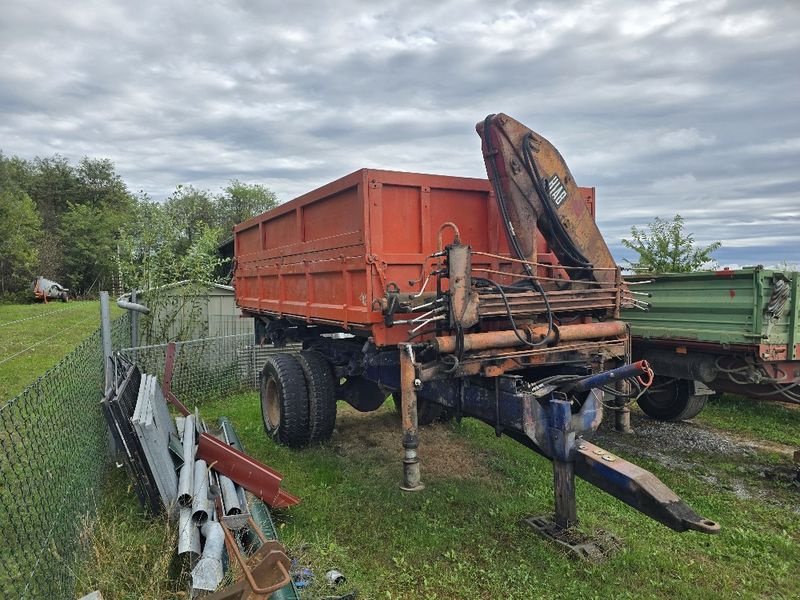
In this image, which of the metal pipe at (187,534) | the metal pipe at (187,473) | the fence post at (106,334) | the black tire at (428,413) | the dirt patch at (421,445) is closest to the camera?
the metal pipe at (187,534)

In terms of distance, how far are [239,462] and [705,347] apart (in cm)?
466

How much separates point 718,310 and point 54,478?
5.76 metres

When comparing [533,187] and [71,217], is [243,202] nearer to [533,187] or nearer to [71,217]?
[71,217]

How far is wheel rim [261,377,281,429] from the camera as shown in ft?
21.3

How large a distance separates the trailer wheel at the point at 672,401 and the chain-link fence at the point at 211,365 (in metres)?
4.90

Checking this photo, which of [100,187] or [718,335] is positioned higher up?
[100,187]

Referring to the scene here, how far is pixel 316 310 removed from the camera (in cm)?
542

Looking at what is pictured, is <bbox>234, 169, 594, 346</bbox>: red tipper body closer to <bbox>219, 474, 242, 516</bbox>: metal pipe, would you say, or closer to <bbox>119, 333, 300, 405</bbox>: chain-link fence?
<bbox>219, 474, 242, 516</bbox>: metal pipe

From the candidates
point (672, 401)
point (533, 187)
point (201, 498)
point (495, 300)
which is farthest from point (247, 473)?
point (672, 401)

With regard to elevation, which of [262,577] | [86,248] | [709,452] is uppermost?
[86,248]

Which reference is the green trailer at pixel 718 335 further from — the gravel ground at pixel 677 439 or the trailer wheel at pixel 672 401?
the gravel ground at pixel 677 439

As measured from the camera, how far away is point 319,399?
19.7 feet

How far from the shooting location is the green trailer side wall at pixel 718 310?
5.30m

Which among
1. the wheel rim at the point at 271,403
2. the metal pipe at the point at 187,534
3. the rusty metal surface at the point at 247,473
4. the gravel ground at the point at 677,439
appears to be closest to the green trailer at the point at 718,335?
the gravel ground at the point at 677,439
